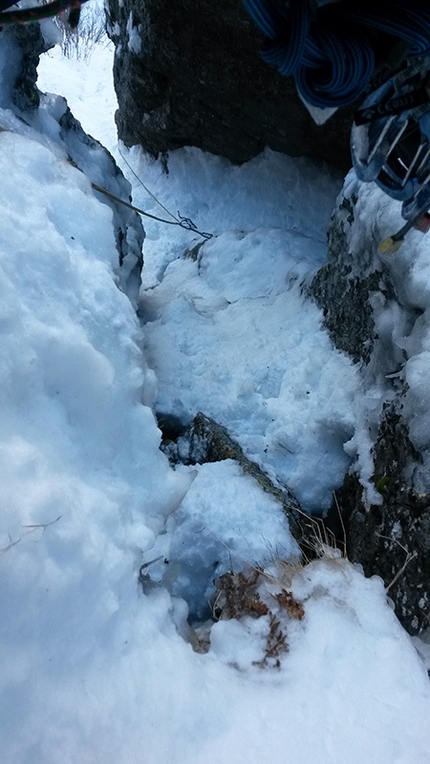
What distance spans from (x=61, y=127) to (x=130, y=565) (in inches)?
115

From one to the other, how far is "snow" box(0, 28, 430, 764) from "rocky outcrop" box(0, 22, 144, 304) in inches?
12.4

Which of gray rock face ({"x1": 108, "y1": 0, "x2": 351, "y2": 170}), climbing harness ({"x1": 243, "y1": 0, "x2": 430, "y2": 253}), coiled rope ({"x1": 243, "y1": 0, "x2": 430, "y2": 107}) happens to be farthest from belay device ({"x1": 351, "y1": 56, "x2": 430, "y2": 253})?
gray rock face ({"x1": 108, "y1": 0, "x2": 351, "y2": 170})

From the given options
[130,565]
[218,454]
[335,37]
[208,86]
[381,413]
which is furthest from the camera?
[208,86]

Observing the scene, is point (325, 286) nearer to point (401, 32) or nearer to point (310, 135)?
point (310, 135)

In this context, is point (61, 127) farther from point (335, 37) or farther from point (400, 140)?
point (335, 37)

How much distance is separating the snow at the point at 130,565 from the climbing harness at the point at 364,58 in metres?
0.83

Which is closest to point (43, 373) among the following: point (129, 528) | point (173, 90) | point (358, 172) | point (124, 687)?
point (129, 528)

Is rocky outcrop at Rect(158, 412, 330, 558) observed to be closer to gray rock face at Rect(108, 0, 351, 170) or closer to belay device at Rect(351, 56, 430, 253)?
belay device at Rect(351, 56, 430, 253)

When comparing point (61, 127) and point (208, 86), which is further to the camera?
point (208, 86)

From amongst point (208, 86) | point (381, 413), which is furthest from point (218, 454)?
point (208, 86)

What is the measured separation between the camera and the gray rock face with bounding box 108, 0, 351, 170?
368 cm

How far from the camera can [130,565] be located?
1545 mm

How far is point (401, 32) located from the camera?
4.05 feet

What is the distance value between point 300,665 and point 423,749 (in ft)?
1.22
